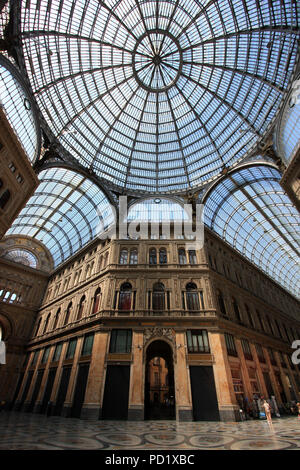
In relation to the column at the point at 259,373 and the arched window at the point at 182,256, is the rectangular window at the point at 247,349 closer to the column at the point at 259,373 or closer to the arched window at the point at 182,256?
the column at the point at 259,373

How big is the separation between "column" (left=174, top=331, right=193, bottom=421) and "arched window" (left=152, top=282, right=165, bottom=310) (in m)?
3.76

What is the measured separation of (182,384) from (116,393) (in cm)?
625

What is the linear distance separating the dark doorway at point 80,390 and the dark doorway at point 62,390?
2.44m

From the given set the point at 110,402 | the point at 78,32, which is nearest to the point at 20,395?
the point at 110,402

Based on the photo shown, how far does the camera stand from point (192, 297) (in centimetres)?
2636

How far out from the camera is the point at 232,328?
85.3 feet

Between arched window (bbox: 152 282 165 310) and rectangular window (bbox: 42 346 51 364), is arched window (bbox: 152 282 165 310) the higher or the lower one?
the higher one

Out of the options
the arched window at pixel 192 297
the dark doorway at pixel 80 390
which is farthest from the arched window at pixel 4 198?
the arched window at pixel 192 297

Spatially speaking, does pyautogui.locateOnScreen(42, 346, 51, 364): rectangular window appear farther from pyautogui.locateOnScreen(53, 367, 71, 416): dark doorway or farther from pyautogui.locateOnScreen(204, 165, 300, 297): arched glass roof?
pyautogui.locateOnScreen(204, 165, 300, 297): arched glass roof

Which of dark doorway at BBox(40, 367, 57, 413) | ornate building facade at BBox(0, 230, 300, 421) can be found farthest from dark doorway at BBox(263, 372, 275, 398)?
dark doorway at BBox(40, 367, 57, 413)

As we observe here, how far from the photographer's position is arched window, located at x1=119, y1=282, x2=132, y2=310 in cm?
2595

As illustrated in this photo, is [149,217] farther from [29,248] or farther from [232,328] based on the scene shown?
[29,248]

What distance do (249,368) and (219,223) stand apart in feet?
75.5

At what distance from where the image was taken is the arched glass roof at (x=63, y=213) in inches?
1447
